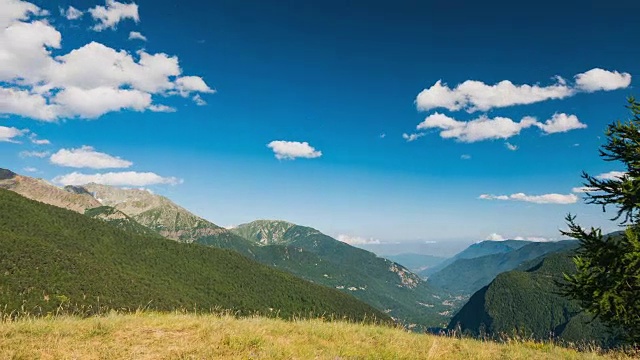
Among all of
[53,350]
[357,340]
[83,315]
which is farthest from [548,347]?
[83,315]

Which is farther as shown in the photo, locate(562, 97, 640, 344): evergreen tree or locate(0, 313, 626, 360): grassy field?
locate(562, 97, 640, 344): evergreen tree

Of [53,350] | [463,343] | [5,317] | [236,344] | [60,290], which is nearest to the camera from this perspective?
[53,350]

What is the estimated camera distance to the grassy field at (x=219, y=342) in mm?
9406

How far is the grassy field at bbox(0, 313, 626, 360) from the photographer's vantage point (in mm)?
9406

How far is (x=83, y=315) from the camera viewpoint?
1437 cm

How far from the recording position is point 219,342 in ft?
33.9

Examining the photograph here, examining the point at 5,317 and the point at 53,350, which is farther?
the point at 5,317

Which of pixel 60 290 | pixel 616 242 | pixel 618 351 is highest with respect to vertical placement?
pixel 616 242

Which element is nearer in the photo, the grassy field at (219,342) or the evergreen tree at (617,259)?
the grassy field at (219,342)

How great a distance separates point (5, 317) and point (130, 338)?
5.13 m

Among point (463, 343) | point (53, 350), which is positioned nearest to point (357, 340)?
point (463, 343)

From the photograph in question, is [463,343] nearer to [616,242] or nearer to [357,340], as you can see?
[357,340]

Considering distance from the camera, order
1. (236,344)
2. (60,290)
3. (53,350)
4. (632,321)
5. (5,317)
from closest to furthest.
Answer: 1. (53,350)
2. (236,344)
3. (5,317)
4. (632,321)
5. (60,290)

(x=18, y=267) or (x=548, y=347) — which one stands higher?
(x=548, y=347)
